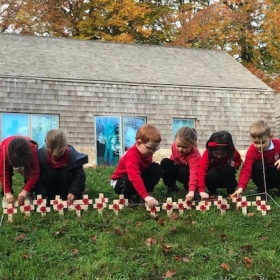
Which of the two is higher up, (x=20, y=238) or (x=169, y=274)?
(x=20, y=238)

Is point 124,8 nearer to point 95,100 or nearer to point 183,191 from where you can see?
point 95,100

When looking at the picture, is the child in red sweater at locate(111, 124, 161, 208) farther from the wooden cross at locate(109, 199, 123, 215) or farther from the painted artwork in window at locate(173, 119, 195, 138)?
the painted artwork in window at locate(173, 119, 195, 138)

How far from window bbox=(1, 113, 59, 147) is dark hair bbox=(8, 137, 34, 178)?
10354mm

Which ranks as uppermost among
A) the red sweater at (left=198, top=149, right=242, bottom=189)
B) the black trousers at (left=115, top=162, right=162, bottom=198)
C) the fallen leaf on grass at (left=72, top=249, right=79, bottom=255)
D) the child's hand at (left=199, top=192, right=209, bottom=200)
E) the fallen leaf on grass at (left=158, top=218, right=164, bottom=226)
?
the red sweater at (left=198, top=149, right=242, bottom=189)

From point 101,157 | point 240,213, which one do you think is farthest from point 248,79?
point 240,213

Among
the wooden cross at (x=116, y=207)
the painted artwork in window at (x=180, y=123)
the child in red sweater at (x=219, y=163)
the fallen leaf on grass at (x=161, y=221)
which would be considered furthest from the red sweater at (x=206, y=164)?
the painted artwork in window at (x=180, y=123)

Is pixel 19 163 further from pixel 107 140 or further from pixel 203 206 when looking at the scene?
pixel 107 140

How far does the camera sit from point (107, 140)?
58.5 feet

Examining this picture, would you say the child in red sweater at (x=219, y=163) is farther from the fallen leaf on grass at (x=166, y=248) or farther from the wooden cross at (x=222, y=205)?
the fallen leaf on grass at (x=166, y=248)

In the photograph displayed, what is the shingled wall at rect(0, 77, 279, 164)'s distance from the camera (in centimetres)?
1697

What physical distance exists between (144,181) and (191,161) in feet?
2.18

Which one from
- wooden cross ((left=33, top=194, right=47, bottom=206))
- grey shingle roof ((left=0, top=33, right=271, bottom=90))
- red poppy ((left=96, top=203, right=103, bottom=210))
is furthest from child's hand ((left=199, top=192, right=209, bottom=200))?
grey shingle roof ((left=0, top=33, right=271, bottom=90))

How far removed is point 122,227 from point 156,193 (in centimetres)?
198

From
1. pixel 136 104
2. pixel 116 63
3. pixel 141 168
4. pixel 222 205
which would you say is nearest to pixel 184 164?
pixel 141 168
